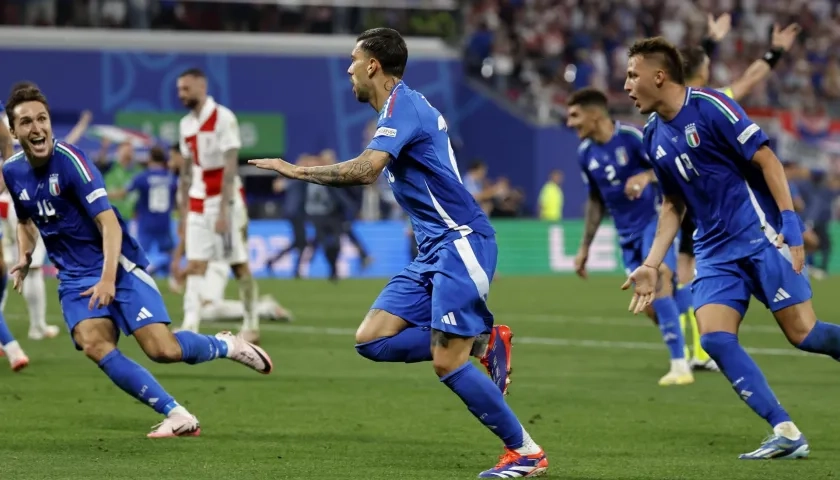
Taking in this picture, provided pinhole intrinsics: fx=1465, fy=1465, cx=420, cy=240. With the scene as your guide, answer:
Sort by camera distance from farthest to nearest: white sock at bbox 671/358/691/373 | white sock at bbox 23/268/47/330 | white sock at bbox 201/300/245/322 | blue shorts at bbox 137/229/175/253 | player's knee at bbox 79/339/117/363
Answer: blue shorts at bbox 137/229/175/253, white sock at bbox 201/300/245/322, white sock at bbox 23/268/47/330, white sock at bbox 671/358/691/373, player's knee at bbox 79/339/117/363

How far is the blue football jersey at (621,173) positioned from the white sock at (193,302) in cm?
409

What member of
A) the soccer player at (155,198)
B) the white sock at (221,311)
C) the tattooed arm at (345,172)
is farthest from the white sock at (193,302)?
the soccer player at (155,198)

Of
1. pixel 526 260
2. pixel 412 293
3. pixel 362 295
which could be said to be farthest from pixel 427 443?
pixel 526 260

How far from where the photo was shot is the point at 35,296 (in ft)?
50.1

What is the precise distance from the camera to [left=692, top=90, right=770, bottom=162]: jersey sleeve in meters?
7.75

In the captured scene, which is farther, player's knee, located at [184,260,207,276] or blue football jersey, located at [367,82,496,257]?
player's knee, located at [184,260,207,276]

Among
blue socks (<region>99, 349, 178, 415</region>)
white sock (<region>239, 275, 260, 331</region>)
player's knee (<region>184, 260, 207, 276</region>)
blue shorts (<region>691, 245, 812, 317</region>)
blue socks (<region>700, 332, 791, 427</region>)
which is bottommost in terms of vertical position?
white sock (<region>239, 275, 260, 331</region>)

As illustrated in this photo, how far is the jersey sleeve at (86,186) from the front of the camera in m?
8.61

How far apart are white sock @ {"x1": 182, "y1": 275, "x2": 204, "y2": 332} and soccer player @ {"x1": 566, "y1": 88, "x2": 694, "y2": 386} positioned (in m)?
3.98

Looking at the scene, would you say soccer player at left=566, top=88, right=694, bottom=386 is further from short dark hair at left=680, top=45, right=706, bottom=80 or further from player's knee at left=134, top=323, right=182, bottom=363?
player's knee at left=134, top=323, right=182, bottom=363

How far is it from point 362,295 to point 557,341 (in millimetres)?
8035

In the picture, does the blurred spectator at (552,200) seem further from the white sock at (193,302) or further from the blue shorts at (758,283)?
the blue shorts at (758,283)

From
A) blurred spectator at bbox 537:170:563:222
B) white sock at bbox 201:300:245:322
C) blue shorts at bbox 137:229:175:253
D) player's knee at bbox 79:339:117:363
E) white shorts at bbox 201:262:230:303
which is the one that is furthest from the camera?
blurred spectator at bbox 537:170:563:222

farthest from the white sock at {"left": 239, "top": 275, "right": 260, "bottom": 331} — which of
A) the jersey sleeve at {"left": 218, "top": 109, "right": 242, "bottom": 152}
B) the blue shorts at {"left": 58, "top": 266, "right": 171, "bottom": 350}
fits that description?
the blue shorts at {"left": 58, "top": 266, "right": 171, "bottom": 350}
